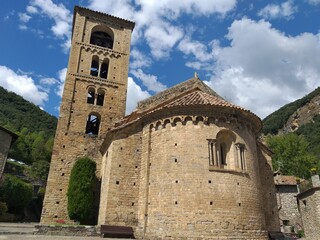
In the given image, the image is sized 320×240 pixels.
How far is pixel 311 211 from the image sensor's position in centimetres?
1702

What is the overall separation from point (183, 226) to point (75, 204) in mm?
7557

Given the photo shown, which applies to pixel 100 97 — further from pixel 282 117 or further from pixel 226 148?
pixel 282 117

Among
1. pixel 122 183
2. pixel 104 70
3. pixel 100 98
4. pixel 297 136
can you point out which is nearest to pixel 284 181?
pixel 100 98

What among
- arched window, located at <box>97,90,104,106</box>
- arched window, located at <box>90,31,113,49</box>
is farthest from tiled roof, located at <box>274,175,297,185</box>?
arched window, located at <box>90,31,113,49</box>

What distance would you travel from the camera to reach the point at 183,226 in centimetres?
1161

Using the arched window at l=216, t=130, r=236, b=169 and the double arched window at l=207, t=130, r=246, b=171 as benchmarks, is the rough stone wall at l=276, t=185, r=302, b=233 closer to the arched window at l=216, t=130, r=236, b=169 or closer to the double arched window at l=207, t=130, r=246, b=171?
the double arched window at l=207, t=130, r=246, b=171

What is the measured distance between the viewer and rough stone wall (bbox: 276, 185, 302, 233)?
2683 centimetres

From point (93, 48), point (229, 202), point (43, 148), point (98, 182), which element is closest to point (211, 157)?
point (229, 202)

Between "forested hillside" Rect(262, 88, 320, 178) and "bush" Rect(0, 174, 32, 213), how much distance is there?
29.5 metres

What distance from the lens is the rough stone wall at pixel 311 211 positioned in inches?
642

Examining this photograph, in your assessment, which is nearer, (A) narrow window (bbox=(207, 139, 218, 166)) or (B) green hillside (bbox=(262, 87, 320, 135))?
(A) narrow window (bbox=(207, 139, 218, 166))

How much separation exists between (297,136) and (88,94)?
1563 inches

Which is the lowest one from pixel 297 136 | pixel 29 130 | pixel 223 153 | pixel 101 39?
pixel 223 153

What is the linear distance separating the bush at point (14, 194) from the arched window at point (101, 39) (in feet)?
52.6
